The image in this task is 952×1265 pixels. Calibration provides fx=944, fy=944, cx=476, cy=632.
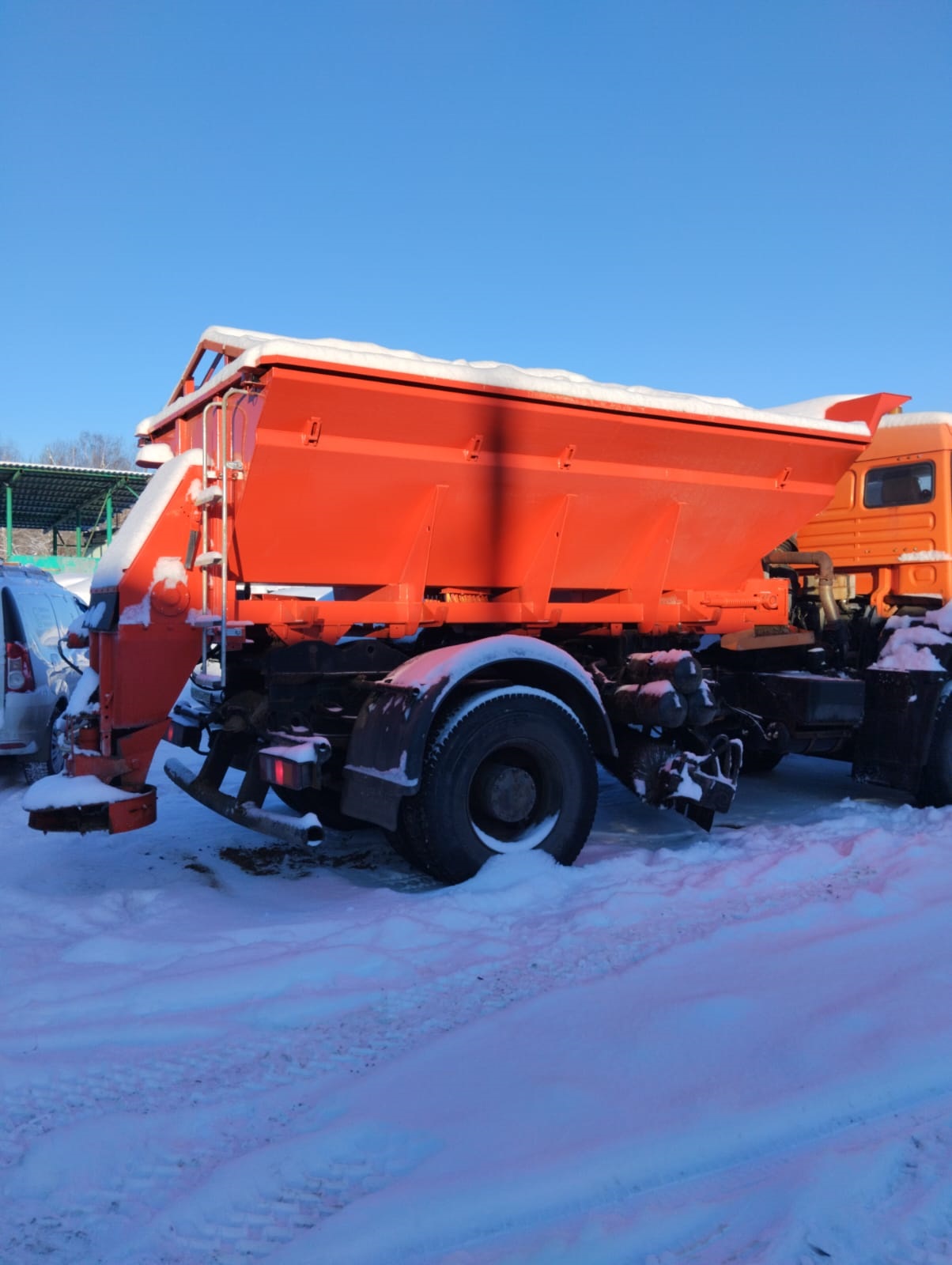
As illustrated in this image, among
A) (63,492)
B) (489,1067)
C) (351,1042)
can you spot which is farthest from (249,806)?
(63,492)

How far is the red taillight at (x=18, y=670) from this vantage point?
720cm

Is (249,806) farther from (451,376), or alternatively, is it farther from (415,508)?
(451,376)

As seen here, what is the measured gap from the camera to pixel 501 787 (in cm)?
496

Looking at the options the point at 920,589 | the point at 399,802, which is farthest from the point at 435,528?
the point at 920,589

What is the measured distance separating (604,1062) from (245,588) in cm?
303

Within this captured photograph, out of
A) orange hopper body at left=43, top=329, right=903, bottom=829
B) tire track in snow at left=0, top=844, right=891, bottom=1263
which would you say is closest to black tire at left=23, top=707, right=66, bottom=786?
orange hopper body at left=43, top=329, right=903, bottom=829

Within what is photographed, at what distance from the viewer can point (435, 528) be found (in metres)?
5.11

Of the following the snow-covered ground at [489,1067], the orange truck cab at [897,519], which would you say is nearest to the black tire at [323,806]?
the snow-covered ground at [489,1067]

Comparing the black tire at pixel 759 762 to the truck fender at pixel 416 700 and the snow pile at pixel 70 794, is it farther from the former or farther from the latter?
the snow pile at pixel 70 794

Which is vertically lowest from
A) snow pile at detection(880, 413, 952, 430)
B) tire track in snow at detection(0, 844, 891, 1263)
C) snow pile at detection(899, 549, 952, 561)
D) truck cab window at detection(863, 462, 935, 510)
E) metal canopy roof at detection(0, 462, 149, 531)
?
tire track in snow at detection(0, 844, 891, 1263)

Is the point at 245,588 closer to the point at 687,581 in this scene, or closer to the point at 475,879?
the point at 475,879

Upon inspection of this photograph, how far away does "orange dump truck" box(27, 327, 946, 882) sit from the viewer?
4582 mm

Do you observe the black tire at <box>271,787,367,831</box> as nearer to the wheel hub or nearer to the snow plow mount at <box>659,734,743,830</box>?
the wheel hub

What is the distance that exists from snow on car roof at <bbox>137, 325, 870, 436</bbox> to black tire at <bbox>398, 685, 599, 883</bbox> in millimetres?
1627
